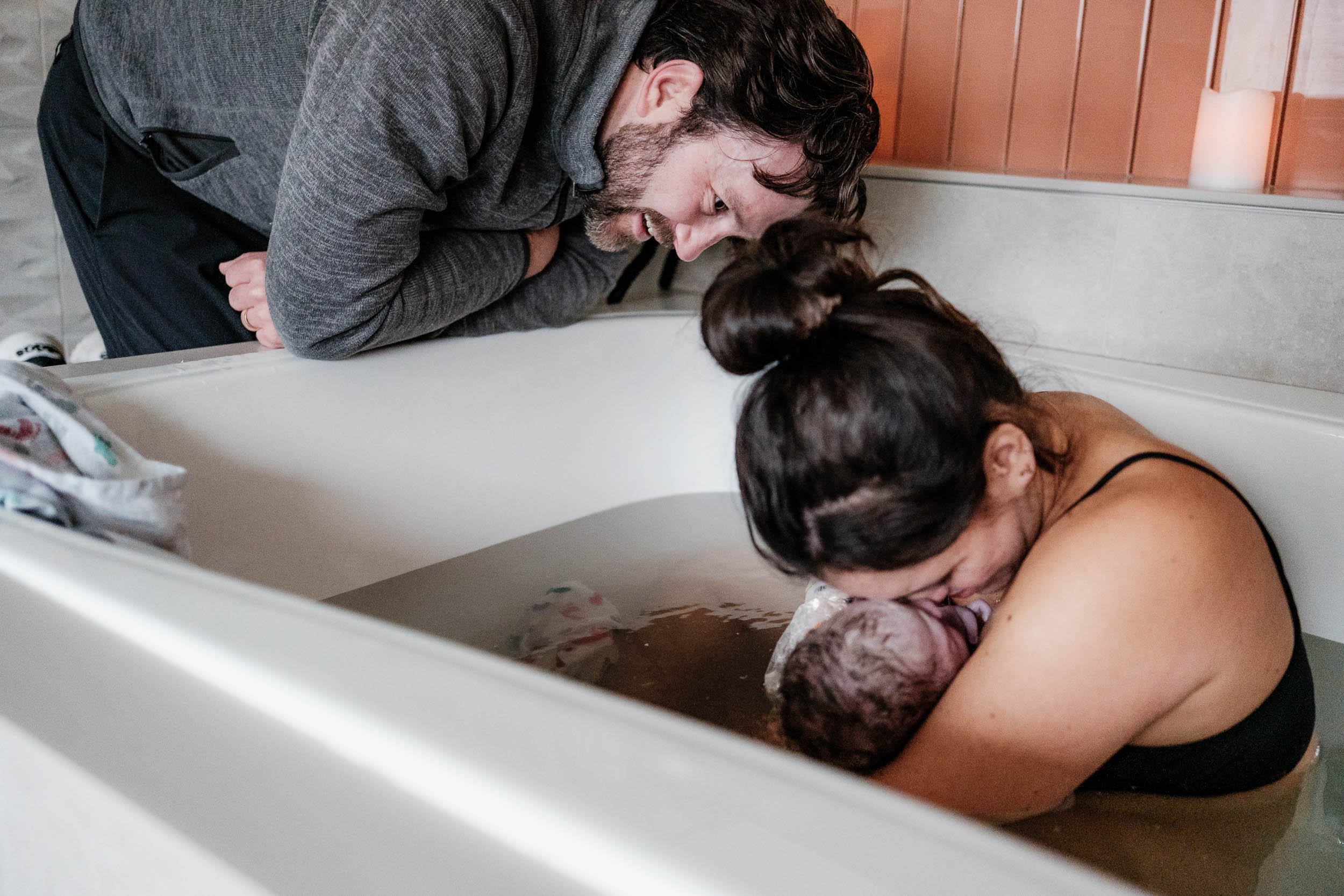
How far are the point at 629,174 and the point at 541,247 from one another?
0.67ft

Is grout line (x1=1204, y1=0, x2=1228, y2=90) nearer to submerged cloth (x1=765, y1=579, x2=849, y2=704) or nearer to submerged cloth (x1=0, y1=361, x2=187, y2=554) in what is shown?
submerged cloth (x1=765, y1=579, x2=849, y2=704)

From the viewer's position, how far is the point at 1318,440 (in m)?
1.04

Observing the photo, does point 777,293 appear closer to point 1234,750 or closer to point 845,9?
point 1234,750

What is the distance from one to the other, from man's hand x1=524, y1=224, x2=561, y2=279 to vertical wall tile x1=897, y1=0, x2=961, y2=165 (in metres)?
0.60

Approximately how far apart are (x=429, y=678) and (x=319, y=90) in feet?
2.41

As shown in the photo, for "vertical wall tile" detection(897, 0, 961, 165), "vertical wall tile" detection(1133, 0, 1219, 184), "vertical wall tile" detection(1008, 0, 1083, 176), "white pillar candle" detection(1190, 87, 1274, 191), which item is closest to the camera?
"white pillar candle" detection(1190, 87, 1274, 191)

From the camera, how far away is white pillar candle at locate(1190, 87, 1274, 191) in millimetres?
1288

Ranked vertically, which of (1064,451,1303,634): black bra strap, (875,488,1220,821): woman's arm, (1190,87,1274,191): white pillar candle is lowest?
(875,488,1220,821): woman's arm

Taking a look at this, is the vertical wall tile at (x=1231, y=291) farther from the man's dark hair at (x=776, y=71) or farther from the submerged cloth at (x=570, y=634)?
the submerged cloth at (x=570, y=634)

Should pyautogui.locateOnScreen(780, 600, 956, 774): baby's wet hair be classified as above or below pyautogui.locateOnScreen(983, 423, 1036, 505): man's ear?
below

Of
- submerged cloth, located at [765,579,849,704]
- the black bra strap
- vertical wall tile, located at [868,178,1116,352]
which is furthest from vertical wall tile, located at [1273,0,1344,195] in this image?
submerged cloth, located at [765,579,849,704]

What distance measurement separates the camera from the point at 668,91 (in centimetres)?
117

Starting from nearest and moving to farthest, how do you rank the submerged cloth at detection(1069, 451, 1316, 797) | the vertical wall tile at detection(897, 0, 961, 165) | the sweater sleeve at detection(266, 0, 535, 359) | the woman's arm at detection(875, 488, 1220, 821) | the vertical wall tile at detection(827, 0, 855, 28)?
1. the woman's arm at detection(875, 488, 1220, 821)
2. the submerged cloth at detection(1069, 451, 1316, 797)
3. the sweater sleeve at detection(266, 0, 535, 359)
4. the vertical wall tile at detection(897, 0, 961, 165)
5. the vertical wall tile at detection(827, 0, 855, 28)

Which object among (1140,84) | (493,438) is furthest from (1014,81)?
(493,438)
